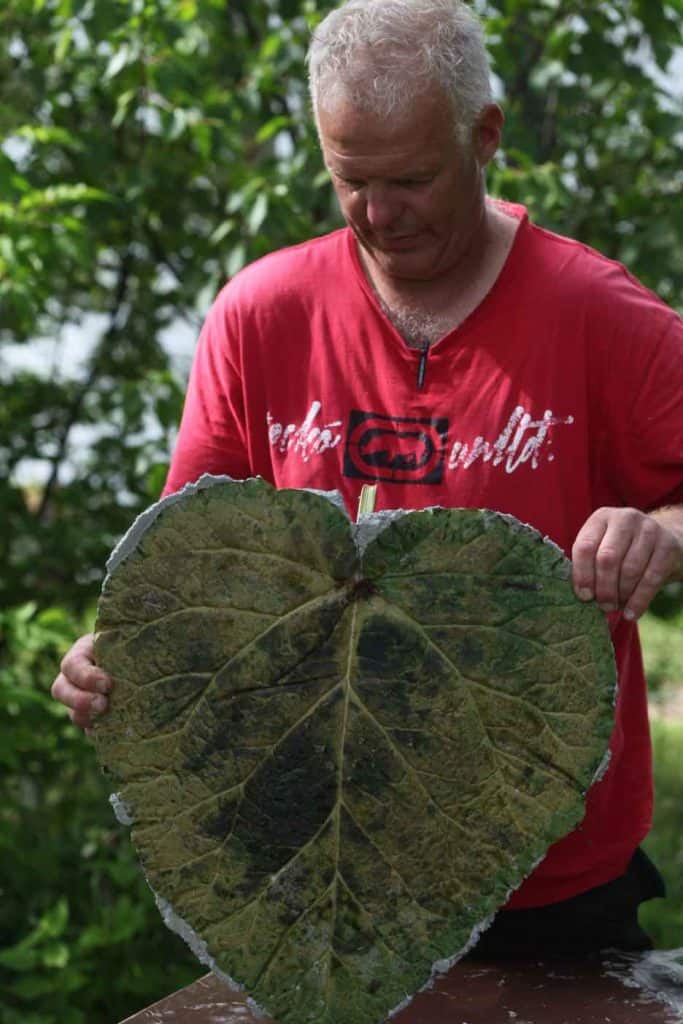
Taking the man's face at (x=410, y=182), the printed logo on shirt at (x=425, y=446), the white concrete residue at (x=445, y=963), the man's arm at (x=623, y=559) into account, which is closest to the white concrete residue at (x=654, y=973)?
the white concrete residue at (x=445, y=963)

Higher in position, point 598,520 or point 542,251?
point 542,251

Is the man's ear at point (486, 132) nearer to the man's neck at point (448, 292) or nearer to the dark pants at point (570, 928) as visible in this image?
the man's neck at point (448, 292)

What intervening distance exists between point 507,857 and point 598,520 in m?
0.40

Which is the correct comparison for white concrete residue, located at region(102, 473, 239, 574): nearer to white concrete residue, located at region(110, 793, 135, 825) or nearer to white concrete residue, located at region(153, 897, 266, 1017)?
white concrete residue, located at region(110, 793, 135, 825)

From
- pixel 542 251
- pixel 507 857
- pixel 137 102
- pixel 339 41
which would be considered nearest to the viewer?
pixel 507 857

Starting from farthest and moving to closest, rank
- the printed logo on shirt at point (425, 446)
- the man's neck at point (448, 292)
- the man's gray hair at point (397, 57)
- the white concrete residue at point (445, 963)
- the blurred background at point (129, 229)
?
the blurred background at point (129, 229) → the man's neck at point (448, 292) → the printed logo on shirt at point (425, 446) → the man's gray hair at point (397, 57) → the white concrete residue at point (445, 963)

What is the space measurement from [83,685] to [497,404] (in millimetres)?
697

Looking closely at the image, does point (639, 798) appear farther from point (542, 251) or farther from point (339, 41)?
point (339, 41)

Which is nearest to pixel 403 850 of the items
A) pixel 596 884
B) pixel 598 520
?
pixel 598 520

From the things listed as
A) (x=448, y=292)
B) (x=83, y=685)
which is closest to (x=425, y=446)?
(x=448, y=292)

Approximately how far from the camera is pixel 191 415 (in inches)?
90.6

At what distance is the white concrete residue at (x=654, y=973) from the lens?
2.05m

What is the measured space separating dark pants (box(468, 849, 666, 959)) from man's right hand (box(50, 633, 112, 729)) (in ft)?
2.43

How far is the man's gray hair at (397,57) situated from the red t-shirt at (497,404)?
26cm
